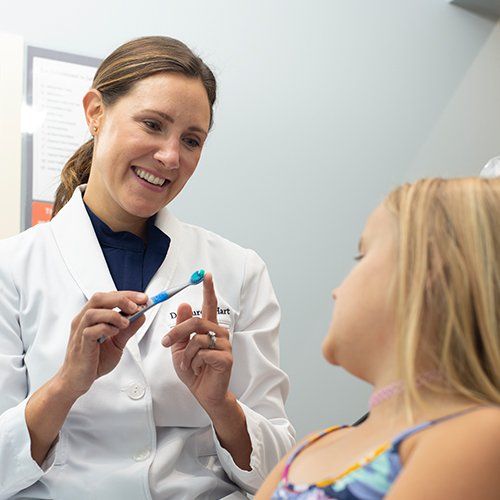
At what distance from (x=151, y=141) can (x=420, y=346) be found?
0.81 metres

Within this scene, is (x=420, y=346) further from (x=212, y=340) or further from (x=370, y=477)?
(x=212, y=340)

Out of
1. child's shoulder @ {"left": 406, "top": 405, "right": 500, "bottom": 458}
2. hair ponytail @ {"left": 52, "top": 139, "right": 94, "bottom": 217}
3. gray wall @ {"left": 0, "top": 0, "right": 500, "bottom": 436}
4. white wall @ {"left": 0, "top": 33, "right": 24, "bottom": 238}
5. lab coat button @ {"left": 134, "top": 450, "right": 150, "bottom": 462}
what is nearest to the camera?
child's shoulder @ {"left": 406, "top": 405, "right": 500, "bottom": 458}

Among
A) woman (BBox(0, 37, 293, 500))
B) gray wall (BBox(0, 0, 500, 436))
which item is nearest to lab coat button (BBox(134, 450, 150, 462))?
woman (BBox(0, 37, 293, 500))

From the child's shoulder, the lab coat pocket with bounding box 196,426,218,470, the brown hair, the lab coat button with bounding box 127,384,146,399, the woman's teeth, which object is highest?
the child's shoulder

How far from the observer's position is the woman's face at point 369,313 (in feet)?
2.93

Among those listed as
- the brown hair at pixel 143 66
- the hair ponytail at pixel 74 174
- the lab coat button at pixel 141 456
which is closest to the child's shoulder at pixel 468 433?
the lab coat button at pixel 141 456

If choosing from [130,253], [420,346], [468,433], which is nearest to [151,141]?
[130,253]

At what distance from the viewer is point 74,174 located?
68.6 inches

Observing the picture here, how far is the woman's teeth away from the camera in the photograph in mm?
1544

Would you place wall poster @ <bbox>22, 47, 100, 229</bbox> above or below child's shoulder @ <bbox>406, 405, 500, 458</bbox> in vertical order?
below

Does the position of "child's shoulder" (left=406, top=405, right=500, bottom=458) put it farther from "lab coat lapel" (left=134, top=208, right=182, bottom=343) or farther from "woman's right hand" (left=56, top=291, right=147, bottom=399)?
"lab coat lapel" (left=134, top=208, right=182, bottom=343)

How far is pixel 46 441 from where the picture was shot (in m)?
1.34

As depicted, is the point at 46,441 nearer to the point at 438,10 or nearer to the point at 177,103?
the point at 177,103

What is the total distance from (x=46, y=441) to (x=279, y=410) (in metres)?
0.44
